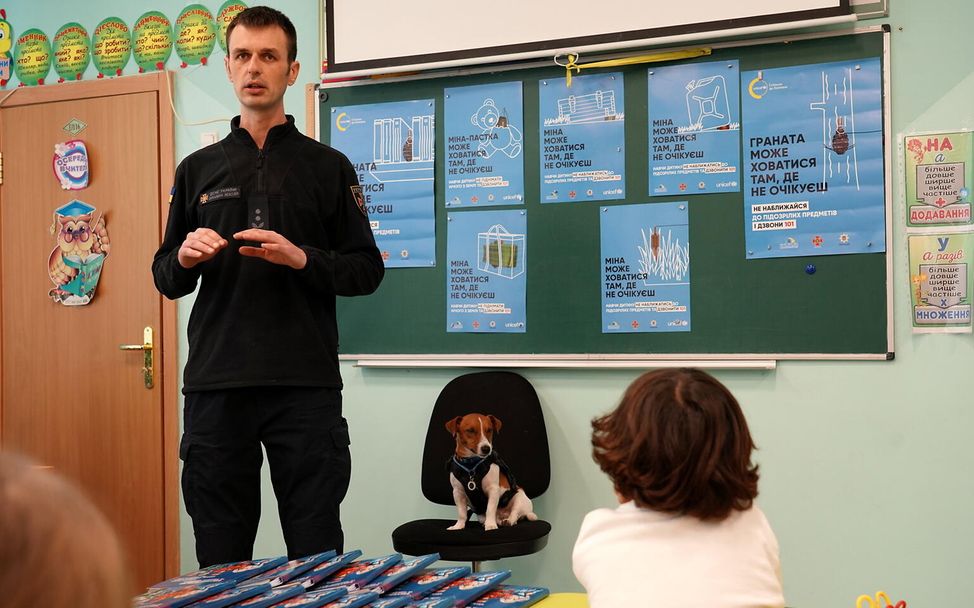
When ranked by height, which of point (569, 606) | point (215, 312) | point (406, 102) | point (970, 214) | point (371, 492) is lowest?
point (371, 492)

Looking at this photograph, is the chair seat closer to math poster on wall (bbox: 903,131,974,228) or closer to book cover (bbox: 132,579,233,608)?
book cover (bbox: 132,579,233,608)

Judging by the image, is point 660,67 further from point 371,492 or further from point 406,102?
point 371,492

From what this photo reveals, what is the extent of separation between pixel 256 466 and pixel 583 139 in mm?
1758

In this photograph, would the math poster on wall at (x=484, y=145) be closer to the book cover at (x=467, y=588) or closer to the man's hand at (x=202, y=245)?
the man's hand at (x=202, y=245)

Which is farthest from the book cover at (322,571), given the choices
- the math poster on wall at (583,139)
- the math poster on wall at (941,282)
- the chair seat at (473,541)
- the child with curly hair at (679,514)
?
the math poster on wall at (941,282)

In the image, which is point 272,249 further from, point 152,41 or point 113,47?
point 113,47

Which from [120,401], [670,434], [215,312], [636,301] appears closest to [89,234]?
[120,401]

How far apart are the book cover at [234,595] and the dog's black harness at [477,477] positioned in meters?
1.67

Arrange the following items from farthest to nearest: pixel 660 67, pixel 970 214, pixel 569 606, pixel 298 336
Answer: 1. pixel 660 67
2. pixel 970 214
3. pixel 298 336
4. pixel 569 606

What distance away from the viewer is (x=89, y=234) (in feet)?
13.5

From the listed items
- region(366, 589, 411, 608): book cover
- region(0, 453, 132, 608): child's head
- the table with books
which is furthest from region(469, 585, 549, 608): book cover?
region(0, 453, 132, 608): child's head

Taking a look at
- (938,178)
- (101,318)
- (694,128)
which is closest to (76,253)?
(101,318)

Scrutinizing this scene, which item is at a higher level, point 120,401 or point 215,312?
point 215,312

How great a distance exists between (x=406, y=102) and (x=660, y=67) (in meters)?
0.99
